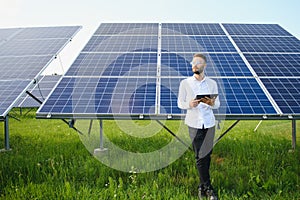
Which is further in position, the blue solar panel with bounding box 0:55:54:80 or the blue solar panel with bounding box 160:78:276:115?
the blue solar panel with bounding box 0:55:54:80

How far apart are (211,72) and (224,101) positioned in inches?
49.3

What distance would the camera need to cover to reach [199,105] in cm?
457

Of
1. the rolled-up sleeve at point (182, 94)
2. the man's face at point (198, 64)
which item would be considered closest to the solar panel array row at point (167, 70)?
the rolled-up sleeve at point (182, 94)

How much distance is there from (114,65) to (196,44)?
8.07 feet

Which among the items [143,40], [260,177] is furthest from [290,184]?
[143,40]

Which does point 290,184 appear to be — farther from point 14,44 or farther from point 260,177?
point 14,44

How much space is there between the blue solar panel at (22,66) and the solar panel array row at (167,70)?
3.42 feet

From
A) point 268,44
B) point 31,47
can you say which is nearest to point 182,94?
point 268,44

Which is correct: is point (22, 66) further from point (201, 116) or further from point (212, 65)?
point (201, 116)

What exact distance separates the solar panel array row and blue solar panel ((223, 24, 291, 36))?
3 cm

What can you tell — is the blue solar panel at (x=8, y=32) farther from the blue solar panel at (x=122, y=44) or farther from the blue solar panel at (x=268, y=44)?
the blue solar panel at (x=268, y=44)

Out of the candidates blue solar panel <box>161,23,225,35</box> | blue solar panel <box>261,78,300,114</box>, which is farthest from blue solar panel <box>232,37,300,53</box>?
blue solar panel <box>261,78,300,114</box>

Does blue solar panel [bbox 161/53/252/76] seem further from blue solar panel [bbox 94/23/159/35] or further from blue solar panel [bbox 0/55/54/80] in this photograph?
blue solar panel [bbox 0/55/54/80]

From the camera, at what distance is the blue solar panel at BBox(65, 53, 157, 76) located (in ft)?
22.7
